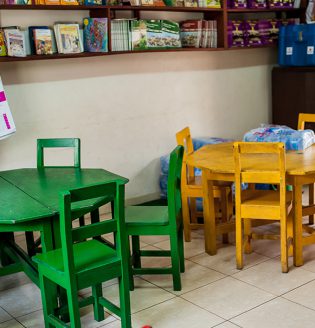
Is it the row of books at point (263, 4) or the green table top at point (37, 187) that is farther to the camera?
the row of books at point (263, 4)

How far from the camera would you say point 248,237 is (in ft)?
15.4

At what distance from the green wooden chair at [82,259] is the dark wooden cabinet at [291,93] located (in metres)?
3.97

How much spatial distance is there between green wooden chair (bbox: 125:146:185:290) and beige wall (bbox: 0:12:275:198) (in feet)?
5.85

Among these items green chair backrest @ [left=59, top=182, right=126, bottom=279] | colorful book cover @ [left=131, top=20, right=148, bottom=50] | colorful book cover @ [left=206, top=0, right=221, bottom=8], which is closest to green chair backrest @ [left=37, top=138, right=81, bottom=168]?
green chair backrest @ [left=59, top=182, right=126, bottom=279]

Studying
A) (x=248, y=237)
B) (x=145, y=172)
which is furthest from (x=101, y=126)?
(x=248, y=237)

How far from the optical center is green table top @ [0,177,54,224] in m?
3.28

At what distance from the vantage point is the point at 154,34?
5965mm

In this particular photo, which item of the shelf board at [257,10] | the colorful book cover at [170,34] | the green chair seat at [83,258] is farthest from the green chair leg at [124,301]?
the shelf board at [257,10]

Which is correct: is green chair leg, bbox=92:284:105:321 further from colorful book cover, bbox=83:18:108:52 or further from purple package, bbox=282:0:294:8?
purple package, bbox=282:0:294:8

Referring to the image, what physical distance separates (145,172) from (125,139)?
451mm

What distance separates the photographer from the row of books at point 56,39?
5066mm

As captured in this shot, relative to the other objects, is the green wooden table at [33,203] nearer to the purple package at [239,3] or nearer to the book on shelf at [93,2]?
the book on shelf at [93,2]

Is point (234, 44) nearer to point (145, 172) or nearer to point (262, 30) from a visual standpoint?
point (262, 30)

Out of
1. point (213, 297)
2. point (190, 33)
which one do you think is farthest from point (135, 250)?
point (190, 33)
